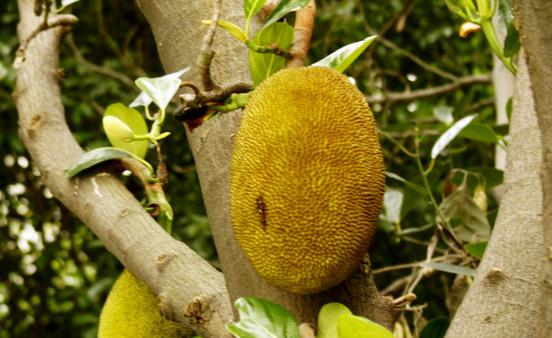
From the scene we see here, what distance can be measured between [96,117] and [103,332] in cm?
141

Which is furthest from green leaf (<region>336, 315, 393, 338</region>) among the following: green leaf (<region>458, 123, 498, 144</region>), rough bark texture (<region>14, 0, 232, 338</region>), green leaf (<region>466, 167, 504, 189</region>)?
green leaf (<region>466, 167, 504, 189</region>)

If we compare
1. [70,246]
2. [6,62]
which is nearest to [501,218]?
[6,62]

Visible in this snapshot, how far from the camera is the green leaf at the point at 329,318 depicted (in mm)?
594

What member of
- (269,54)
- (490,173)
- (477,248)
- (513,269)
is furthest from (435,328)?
(490,173)

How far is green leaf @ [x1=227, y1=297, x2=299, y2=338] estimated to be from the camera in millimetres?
572

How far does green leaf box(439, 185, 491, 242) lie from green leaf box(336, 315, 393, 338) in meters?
0.61

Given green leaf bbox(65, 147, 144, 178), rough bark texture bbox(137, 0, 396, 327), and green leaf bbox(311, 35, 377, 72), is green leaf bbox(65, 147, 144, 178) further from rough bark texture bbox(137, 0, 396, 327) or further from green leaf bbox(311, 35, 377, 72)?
green leaf bbox(311, 35, 377, 72)

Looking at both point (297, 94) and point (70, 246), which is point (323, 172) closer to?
point (297, 94)

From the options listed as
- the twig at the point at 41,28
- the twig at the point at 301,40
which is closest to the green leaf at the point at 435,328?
the twig at the point at 301,40

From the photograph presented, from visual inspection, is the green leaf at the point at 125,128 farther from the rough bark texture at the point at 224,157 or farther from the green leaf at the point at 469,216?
the green leaf at the point at 469,216

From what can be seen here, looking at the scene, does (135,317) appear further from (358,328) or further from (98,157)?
(358,328)

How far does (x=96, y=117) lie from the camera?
7.07 ft

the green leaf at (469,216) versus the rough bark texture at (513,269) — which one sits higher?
the rough bark texture at (513,269)

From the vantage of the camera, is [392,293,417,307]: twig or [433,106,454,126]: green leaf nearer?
[392,293,417,307]: twig
